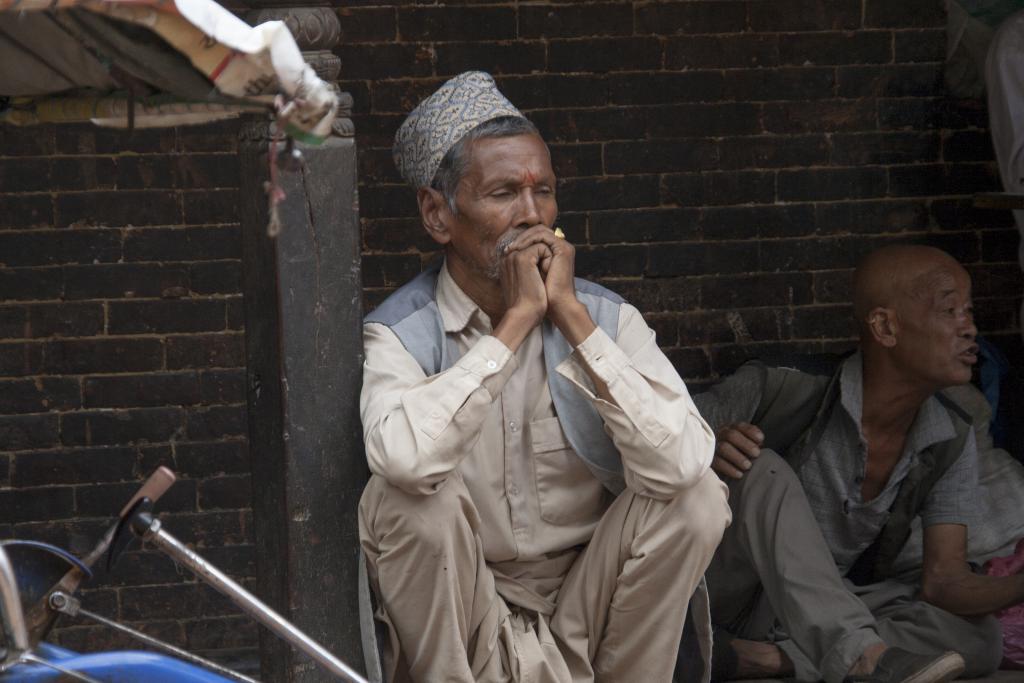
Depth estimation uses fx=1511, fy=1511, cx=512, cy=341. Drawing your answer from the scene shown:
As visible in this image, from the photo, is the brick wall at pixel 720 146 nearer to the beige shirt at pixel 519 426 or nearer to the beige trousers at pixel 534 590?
the beige shirt at pixel 519 426

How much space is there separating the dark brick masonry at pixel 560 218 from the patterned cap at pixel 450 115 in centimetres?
129

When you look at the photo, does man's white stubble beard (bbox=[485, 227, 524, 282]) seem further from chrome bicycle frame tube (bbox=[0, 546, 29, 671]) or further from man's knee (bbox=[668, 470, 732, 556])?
chrome bicycle frame tube (bbox=[0, 546, 29, 671])

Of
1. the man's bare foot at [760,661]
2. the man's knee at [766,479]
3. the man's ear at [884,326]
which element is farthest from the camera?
the man's ear at [884,326]

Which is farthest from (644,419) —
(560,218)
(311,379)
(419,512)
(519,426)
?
(560,218)

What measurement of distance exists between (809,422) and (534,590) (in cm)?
139

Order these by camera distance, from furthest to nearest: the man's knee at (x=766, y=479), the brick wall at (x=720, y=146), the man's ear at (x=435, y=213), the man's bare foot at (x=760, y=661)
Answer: the brick wall at (x=720, y=146), the man's bare foot at (x=760, y=661), the man's knee at (x=766, y=479), the man's ear at (x=435, y=213)

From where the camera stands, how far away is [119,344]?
16.6ft

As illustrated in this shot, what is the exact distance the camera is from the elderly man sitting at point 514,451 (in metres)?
3.35

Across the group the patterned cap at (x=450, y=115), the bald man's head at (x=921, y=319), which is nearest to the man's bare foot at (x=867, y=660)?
the bald man's head at (x=921, y=319)

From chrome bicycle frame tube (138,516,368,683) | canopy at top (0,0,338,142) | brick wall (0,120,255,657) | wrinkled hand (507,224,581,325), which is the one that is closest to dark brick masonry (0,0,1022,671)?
brick wall (0,120,255,657)

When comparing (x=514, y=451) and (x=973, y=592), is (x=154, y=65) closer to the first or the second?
(x=514, y=451)

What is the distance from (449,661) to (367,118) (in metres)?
2.29

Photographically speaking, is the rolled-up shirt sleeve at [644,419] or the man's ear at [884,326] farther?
the man's ear at [884,326]

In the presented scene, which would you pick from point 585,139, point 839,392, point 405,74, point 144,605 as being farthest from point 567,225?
point 144,605
